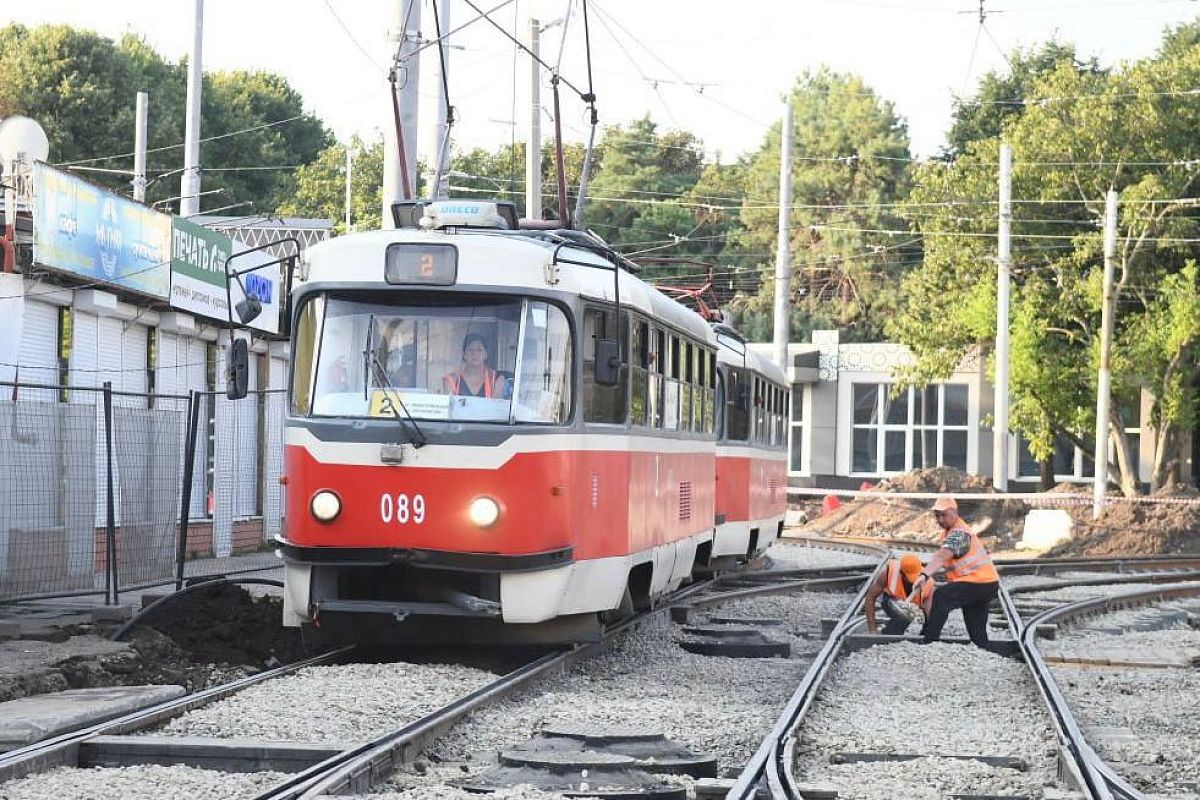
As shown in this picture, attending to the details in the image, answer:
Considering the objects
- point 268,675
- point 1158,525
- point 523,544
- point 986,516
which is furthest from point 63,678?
point 986,516

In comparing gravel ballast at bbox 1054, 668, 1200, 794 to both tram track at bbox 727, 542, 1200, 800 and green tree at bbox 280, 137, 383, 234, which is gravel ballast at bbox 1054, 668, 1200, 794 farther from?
green tree at bbox 280, 137, 383, 234

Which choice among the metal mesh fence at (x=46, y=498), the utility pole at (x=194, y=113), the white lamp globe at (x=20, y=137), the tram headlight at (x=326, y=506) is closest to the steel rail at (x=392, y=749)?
the tram headlight at (x=326, y=506)

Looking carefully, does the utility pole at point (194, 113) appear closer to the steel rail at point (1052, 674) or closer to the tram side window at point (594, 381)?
the steel rail at point (1052, 674)

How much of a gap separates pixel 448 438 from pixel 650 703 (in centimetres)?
232

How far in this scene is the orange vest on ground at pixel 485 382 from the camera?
514 inches

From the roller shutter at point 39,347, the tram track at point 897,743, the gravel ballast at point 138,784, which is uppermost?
the roller shutter at point 39,347

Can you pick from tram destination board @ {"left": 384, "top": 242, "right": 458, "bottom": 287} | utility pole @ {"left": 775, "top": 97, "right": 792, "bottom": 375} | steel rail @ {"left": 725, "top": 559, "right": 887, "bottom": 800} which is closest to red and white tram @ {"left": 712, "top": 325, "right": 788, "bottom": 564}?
steel rail @ {"left": 725, "top": 559, "right": 887, "bottom": 800}

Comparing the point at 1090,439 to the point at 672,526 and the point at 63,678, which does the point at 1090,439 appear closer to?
the point at 672,526

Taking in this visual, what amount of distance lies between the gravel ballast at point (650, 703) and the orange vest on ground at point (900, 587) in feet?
2.86

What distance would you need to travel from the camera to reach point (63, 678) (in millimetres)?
11766

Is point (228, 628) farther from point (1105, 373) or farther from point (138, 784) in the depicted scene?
point (1105, 373)

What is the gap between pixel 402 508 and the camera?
13.0 m

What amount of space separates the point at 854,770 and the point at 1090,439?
43742 millimetres

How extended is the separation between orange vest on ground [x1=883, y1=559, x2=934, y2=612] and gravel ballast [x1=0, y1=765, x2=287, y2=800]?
349 inches
